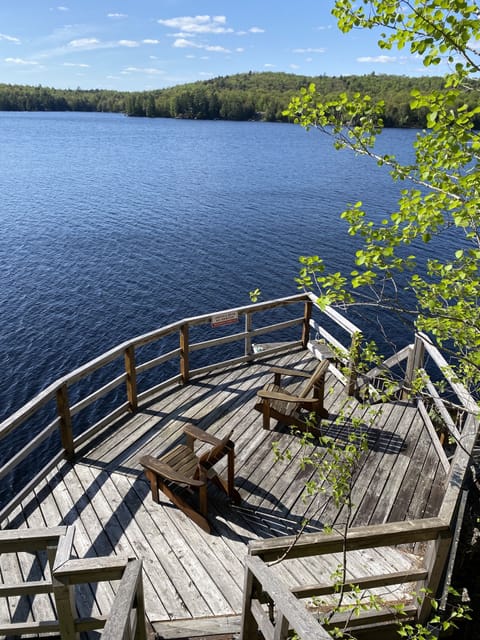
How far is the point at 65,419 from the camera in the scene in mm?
6004

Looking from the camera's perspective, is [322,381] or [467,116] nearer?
[467,116]

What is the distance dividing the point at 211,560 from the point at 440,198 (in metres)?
3.99

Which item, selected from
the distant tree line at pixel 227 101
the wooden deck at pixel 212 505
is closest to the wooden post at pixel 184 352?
the wooden deck at pixel 212 505

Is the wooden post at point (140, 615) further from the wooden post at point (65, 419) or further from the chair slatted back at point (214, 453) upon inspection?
the wooden post at point (65, 419)

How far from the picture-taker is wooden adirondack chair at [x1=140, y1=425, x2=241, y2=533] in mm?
5117

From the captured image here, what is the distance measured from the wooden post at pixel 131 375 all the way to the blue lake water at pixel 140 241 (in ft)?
25.4

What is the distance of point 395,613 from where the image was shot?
378 centimetres

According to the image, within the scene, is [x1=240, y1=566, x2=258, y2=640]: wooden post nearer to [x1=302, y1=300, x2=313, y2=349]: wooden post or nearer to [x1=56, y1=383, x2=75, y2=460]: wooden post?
[x1=56, y1=383, x2=75, y2=460]: wooden post

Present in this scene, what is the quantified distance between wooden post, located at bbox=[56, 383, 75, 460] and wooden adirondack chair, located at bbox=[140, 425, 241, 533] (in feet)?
4.24

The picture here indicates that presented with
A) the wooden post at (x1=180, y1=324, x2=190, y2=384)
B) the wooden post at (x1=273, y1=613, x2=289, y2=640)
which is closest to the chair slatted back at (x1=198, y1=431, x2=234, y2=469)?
the wooden post at (x1=273, y1=613, x2=289, y2=640)

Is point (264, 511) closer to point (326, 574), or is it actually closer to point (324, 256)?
point (326, 574)

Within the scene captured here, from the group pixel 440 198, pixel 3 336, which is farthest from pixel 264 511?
pixel 3 336

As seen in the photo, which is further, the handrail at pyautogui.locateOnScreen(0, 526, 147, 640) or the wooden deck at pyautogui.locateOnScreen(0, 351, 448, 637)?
the wooden deck at pyautogui.locateOnScreen(0, 351, 448, 637)

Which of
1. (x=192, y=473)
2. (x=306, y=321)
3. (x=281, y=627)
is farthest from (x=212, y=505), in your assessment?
(x=306, y=321)
